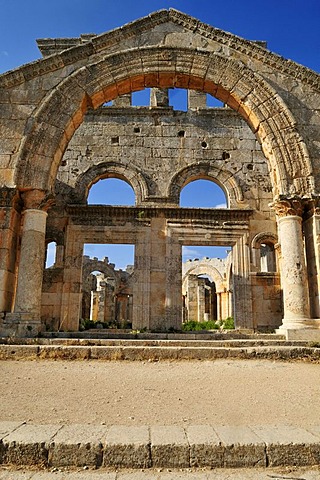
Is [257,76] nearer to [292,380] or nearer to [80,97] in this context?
[80,97]

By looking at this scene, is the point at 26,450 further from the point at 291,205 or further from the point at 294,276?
the point at 291,205

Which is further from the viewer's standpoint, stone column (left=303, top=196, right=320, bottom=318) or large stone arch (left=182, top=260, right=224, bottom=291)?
large stone arch (left=182, top=260, right=224, bottom=291)

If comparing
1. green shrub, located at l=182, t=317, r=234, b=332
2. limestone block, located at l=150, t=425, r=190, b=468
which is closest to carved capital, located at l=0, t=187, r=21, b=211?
limestone block, located at l=150, t=425, r=190, b=468

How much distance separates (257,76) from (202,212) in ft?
19.5

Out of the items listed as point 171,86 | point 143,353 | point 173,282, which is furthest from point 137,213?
point 143,353

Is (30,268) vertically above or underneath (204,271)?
underneath

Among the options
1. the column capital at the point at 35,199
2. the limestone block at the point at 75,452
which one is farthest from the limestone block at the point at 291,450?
the column capital at the point at 35,199

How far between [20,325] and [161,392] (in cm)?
447

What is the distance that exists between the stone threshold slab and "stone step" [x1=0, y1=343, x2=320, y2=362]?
3364 mm

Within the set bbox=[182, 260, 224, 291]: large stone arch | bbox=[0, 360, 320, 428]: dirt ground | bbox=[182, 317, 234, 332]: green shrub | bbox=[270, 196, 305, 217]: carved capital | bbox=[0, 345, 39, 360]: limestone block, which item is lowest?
bbox=[0, 360, 320, 428]: dirt ground

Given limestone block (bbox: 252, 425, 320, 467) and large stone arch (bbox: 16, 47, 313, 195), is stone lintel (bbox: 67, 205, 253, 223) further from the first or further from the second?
limestone block (bbox: 252, 425, 320, 467)

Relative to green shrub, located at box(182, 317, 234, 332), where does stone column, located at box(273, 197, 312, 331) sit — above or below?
above

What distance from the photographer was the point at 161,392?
4.14m

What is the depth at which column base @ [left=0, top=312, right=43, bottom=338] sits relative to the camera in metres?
7.43
